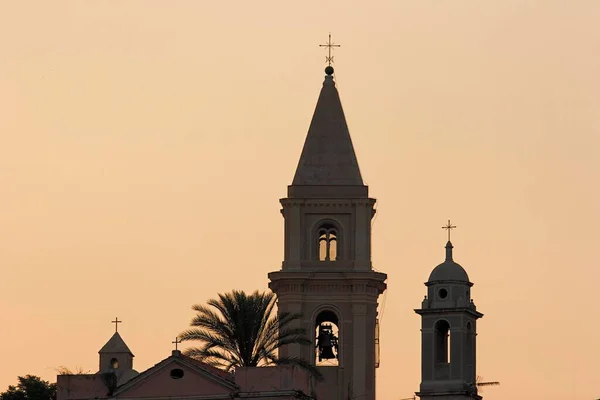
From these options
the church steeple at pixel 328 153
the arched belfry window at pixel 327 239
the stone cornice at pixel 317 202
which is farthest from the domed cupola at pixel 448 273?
the church steeple at pixel 328 153

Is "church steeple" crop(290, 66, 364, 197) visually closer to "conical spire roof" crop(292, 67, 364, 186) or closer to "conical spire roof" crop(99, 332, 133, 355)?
"conical spire roof" crop(292, 67, 364, 186)

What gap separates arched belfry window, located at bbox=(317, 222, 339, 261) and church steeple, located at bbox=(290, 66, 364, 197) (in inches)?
65.9

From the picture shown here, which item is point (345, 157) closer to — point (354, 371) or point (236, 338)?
point (354, 371)

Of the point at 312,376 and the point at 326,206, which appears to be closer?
the point at 312,376

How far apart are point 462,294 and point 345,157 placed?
7516mm

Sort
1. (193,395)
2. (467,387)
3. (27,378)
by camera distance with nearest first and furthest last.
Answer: (193,395) < (467,387) < (27,378)

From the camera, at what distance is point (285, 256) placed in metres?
127

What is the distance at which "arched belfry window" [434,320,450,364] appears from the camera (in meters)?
124

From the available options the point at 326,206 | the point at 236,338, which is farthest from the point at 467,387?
the point at 236,338

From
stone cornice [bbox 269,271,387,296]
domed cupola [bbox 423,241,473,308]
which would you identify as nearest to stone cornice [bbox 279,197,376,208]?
stone cornice [bbox 269,271,387,296]

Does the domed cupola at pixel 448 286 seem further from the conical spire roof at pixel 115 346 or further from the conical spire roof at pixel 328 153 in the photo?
the conical spire roof at pixel 115 346

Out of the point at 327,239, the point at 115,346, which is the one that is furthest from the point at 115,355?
the point at 327,239

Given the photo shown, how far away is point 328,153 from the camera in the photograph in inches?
5049

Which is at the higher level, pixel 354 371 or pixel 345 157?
pixel 345 157
